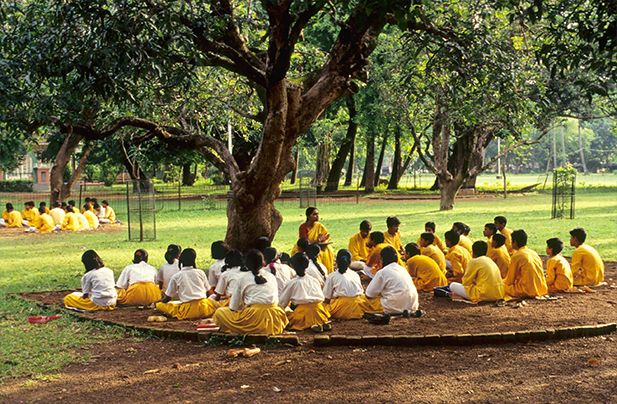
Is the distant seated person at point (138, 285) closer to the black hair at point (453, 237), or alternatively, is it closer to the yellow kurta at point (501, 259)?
the black hair at point (453, 237)

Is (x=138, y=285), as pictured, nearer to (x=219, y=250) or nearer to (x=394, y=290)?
(x=219, y=250)

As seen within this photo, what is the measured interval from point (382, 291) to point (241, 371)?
2.72 metres

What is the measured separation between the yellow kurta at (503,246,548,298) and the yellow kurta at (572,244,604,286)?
1080 mm

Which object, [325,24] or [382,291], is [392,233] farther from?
[325,24]

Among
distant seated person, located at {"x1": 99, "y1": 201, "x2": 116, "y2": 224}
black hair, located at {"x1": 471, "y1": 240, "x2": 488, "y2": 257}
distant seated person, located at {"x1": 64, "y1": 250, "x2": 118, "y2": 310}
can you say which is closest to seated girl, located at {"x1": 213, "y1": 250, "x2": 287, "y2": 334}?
distant seated person, located at {"x1": 64, "y1": 250, "x2": 118, "y2": 310}

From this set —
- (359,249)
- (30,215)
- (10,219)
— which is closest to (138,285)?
(359,249)

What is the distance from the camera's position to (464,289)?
8.92 meters

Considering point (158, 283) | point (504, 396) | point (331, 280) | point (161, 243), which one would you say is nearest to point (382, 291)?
point (331, 280)

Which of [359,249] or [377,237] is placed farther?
[359,249]

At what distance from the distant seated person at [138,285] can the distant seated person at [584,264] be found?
6941 millimetres

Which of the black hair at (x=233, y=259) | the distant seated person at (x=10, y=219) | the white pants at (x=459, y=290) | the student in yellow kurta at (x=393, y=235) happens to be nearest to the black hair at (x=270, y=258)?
the black hair at (x=233, y=259)

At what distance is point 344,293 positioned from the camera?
808 centimetres

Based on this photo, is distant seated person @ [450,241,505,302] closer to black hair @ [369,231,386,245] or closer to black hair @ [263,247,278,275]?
black hair @ [369,231,386,245]

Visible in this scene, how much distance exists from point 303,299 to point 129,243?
1034 centimetres
